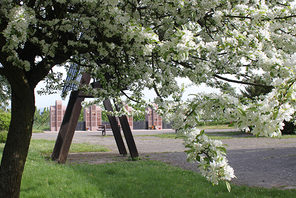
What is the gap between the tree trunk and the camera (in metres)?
4.74

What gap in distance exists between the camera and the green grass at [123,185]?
18.8 feet

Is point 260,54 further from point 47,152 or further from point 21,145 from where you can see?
point 47,152

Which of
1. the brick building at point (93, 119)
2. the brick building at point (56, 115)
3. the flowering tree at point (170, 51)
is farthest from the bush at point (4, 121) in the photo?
the brick building at point (93, 119)

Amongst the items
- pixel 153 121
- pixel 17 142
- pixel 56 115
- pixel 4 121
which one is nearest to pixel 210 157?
pixel 17 142

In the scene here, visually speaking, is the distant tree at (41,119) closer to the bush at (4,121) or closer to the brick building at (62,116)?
the brick building at (62,116)

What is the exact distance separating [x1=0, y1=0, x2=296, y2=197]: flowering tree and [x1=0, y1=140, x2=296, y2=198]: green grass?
4.36 ft

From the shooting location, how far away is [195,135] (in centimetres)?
300

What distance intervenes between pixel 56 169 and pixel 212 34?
5442 millimetres

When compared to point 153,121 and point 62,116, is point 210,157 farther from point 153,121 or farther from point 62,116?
point 153,121

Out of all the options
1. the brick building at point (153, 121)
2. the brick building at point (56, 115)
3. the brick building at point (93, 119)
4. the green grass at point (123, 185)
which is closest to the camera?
the green grass at point (123, 185)

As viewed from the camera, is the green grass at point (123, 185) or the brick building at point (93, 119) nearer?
the green grass at point (123, 185)

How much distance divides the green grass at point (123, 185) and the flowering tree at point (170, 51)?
133cm

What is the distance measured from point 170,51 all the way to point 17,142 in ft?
10.1

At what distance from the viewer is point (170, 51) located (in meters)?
3.12
